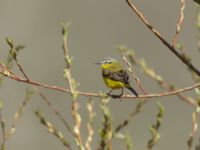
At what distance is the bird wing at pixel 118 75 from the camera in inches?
295

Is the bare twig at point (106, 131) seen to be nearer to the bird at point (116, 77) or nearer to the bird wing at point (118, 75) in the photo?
the bird at point (116, 77)

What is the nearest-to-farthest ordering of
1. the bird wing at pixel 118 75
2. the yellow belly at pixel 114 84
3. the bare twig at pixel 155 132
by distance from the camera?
1. the bare twig at pixel 155 132
2. the bird wing at pixel 118 75
3. the yellow belly at pixel 114 84

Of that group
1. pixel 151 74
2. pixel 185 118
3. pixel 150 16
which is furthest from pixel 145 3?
pixel 151 74

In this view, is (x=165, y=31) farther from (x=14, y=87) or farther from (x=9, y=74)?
(x=9, y=74)

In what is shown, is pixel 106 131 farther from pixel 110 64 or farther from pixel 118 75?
pixel 110 64

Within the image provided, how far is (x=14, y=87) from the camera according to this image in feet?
86.1

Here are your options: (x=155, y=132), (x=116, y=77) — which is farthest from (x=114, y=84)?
(x=155, y=132)

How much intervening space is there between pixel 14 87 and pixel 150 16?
16.8ft

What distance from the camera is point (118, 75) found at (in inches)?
299

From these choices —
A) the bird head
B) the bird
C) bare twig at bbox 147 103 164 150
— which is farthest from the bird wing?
bare twig at bbox 147 103 164 150

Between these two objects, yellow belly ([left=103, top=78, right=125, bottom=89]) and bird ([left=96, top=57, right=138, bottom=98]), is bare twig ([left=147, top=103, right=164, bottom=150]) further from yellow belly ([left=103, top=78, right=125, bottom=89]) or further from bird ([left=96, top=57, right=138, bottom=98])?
yellow belly ([left=103, top=78, right=125, bottom=89])

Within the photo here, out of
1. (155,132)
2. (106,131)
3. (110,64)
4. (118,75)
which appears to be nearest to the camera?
(106,131)

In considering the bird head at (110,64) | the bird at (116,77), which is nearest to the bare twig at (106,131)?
the bird at (116,77)

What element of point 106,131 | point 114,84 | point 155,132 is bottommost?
point 106,131
